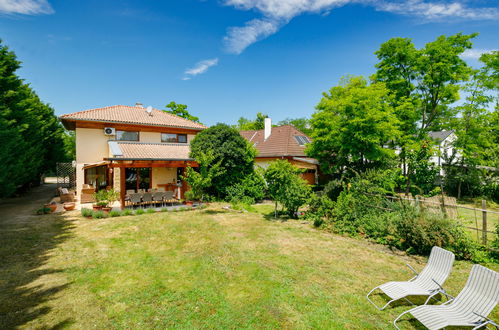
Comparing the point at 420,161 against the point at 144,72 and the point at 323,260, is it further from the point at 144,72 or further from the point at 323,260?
the point at 144,72

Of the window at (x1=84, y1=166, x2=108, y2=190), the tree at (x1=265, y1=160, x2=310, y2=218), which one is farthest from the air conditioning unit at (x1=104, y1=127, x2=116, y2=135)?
the tree at (x1=265, y1=160, x2=310, y2=218)

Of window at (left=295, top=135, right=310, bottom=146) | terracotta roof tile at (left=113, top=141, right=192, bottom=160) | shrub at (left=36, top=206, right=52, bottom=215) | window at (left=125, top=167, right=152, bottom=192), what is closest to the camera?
shrub at (left=36, top=206, right=52, bottom=215)

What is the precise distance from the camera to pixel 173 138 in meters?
23.1

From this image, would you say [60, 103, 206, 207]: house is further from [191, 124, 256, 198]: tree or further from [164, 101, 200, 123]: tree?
[164, 101, 200, 123]: tree

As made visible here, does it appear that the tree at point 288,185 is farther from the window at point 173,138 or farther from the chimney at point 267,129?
the chimney at point 267,129

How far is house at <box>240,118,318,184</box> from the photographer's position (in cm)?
2347

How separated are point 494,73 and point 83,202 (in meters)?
37.9

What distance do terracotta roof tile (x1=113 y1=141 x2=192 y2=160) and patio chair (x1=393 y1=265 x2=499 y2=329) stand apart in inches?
627

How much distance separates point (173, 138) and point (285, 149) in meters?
11.5

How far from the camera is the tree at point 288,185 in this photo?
43.4ft

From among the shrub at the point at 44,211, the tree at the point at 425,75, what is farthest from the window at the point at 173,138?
the tree at the point at 425,75

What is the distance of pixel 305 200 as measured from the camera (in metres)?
13.2

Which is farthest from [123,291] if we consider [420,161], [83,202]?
[420,161]

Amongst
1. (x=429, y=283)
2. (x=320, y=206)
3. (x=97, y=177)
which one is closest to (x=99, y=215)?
(x=97, y=177)
